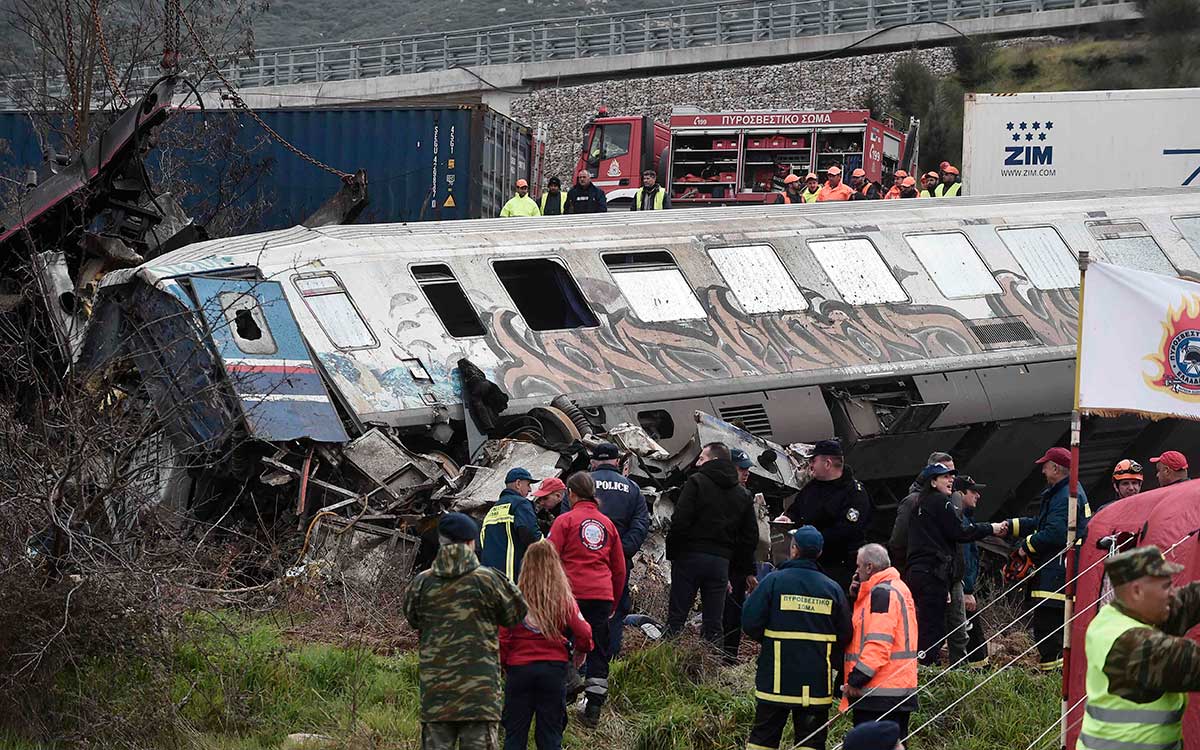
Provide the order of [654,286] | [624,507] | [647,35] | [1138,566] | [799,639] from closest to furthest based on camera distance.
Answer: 1. [1138,566]
2. [799,639]
3. [624,507]
4. [654,286]
5. [647,35]

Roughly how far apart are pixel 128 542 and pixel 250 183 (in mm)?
16244

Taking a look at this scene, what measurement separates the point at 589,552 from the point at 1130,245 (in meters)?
10.3

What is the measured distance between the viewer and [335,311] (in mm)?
14094

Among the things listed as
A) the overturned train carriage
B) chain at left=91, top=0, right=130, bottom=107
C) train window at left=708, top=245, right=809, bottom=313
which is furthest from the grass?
chain at left=91, top=0, right=130, bottom=107

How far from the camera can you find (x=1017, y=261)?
17.2m

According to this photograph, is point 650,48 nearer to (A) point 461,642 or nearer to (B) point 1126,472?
(B) point 1126,472

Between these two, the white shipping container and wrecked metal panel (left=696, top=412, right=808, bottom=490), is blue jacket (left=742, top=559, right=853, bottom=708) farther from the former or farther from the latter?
the white shipping container

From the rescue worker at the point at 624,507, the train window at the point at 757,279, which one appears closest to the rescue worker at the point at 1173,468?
the rescue worker at the point at 624,507

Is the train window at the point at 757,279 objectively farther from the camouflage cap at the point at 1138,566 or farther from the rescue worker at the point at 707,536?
the camouflage cap at the point at 1138,566

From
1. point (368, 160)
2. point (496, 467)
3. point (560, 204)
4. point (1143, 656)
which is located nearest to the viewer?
point (1143, 656)

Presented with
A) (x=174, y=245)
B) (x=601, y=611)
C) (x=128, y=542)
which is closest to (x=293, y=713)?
(x=128, y=542)

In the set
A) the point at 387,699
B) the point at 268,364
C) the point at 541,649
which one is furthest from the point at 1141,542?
the point at 268,364

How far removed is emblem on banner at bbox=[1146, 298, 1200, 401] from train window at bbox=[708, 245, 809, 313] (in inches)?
275

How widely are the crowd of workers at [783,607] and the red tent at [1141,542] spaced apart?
0.89 m
